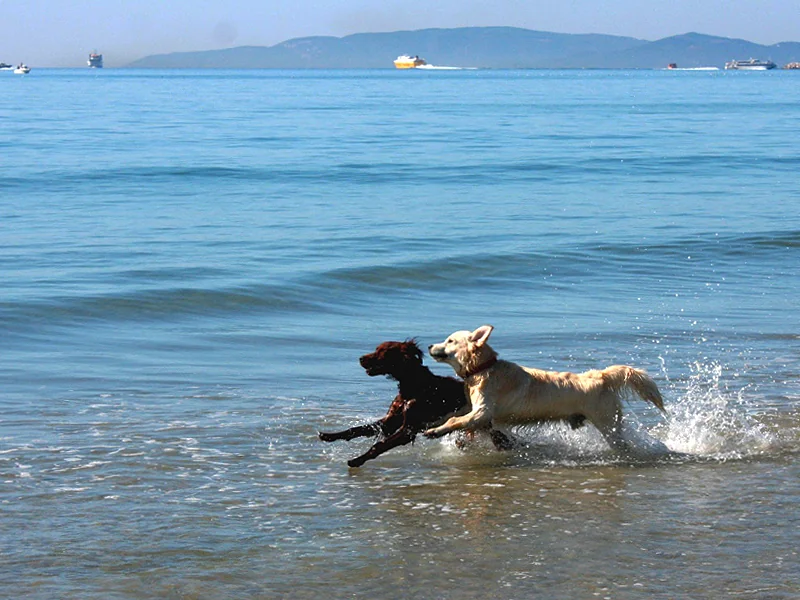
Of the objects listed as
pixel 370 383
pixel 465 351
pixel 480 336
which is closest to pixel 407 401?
pixel 465 351

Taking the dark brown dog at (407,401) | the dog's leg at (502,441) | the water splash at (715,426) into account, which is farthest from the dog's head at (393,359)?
the water splash at (715,426)

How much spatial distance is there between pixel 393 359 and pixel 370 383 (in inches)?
90.2

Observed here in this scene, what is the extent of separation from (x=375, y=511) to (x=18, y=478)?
2104 mm

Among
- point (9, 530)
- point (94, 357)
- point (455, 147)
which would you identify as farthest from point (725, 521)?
point (455, 147)

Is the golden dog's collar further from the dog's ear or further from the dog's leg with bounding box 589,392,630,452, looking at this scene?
the dog's leg with bounding box 589,392,630,452

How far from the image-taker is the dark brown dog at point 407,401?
7.23 m

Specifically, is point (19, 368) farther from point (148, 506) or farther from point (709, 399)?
point (709, 399)

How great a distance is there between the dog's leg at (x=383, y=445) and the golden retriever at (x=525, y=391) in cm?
17

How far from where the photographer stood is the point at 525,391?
23.7ft

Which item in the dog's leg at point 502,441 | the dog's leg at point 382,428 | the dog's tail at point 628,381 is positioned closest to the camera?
the dog's tail at point 628,381

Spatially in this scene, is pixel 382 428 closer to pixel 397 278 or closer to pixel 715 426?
pixel 715 426

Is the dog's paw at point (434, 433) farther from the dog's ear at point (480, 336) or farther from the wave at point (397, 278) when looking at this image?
the wave at point (397, 278)

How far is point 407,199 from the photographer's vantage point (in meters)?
24.7

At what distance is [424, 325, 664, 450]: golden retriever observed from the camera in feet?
23.4
